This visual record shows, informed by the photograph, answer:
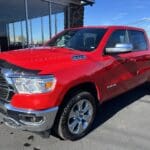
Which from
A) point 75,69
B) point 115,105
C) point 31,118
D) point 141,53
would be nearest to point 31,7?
point 141,53

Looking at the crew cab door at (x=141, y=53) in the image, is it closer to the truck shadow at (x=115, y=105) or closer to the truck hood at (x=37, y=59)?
the truck shadow at (x=115, y=105)

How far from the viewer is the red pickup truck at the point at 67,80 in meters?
3.41

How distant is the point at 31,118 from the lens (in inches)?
135

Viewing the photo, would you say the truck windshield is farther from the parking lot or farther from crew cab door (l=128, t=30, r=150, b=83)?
the parking lot

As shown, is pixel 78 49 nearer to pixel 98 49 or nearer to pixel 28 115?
pixel 98 49

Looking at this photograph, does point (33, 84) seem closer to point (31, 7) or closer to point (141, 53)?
point (141, 53)

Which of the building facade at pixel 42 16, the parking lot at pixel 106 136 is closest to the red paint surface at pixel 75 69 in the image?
the parking lot at pixel 106 136

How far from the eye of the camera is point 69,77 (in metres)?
3.67

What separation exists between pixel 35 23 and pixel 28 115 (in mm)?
11081

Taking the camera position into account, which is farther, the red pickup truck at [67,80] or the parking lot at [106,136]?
the parking lot at [106,136]

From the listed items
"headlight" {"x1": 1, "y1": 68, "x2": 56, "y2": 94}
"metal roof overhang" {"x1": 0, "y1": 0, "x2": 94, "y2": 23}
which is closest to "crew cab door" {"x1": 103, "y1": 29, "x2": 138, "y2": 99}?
"headlight" {"x1": 1, "y1": 68, "x2": 56, "y2": 94}

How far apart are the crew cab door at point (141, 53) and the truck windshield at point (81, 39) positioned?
1077 mm

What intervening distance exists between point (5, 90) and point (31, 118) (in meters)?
0.55

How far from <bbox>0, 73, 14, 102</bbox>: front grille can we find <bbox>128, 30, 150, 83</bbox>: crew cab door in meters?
2.96
